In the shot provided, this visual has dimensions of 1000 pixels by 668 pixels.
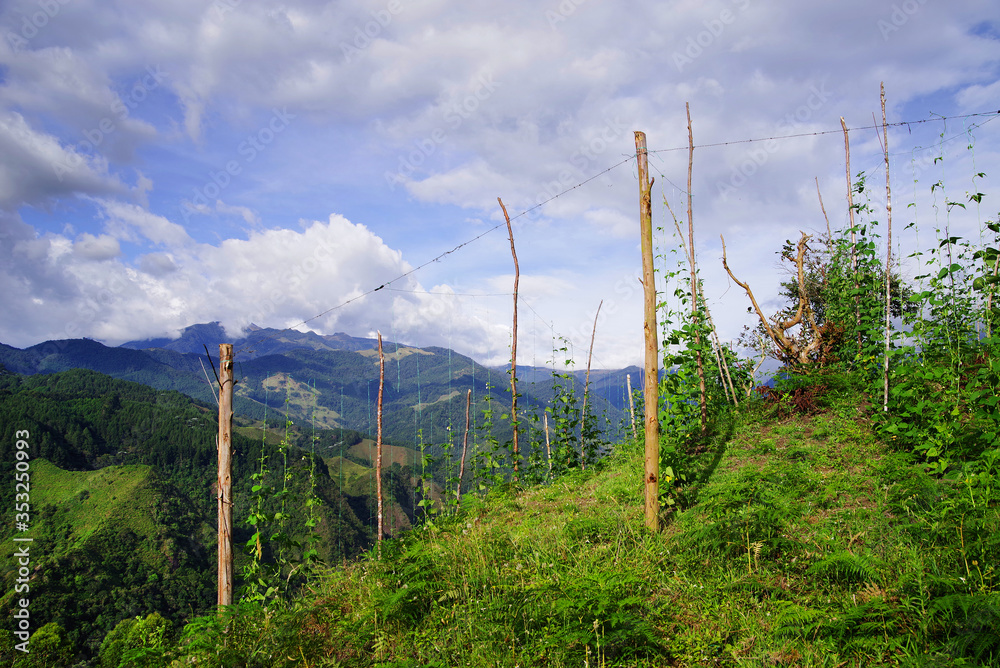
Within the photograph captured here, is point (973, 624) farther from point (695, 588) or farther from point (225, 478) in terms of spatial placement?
point (225, 478)

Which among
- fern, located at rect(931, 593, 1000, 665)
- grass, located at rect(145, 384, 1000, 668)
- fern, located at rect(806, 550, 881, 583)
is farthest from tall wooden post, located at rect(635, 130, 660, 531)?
fern, located at rect(931, 593, 1000, 665)

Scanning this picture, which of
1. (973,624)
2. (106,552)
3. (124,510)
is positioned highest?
(973,624)

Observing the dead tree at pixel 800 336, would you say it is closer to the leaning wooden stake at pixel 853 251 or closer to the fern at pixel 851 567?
the leaning wooden stake at pixel 853 251

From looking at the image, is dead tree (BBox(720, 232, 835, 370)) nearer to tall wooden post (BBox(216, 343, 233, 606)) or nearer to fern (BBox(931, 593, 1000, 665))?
fern (BBox(931, 593, 1000, 665))

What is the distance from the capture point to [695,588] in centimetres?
448

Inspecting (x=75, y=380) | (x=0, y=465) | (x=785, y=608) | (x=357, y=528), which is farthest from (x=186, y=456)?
(x=785, y=608)

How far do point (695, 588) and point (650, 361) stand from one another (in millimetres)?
2654

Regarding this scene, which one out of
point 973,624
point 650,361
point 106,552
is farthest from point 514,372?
point 106,552

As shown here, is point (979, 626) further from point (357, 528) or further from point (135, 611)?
point (357, 528)

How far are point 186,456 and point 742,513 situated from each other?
162m

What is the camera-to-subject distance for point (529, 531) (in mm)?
6504

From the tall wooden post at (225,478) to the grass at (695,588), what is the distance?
2729 mm

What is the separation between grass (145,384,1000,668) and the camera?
11.4ft

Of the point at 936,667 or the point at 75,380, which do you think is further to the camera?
the point at 75,380
